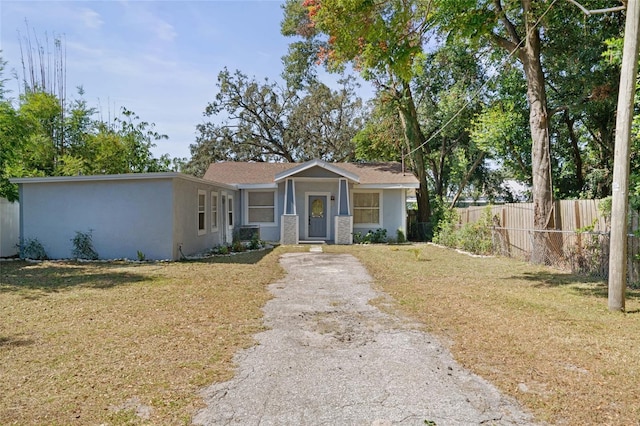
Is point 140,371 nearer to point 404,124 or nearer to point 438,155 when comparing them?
point 404,124

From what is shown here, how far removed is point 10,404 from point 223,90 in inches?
1106

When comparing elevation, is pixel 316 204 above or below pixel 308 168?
below

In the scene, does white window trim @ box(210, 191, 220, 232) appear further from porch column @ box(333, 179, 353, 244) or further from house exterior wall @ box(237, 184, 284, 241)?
porch column @ box(333, 179, 353, 244)

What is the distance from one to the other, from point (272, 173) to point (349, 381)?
17684mm

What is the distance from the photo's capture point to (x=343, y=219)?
58.6 ft

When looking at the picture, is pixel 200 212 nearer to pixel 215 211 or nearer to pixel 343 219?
pixel 215 211

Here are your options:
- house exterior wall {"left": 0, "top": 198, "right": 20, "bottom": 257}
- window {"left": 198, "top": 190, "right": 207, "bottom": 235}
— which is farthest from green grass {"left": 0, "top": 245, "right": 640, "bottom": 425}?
window {"left": 198, "top": 190, "right": 207, "bottom": 235}

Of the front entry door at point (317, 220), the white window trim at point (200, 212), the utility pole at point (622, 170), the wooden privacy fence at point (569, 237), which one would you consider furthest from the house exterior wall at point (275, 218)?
the utility pole at point (622, 170)

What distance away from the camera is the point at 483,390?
364 cm

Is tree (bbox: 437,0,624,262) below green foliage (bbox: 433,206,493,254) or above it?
above

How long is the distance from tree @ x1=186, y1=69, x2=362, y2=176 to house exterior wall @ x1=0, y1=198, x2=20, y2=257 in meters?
17.6

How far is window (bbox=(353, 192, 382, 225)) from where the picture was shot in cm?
1966

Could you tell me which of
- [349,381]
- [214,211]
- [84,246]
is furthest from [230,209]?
[349,381]

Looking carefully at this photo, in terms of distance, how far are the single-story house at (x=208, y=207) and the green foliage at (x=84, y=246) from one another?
5.7 inches
